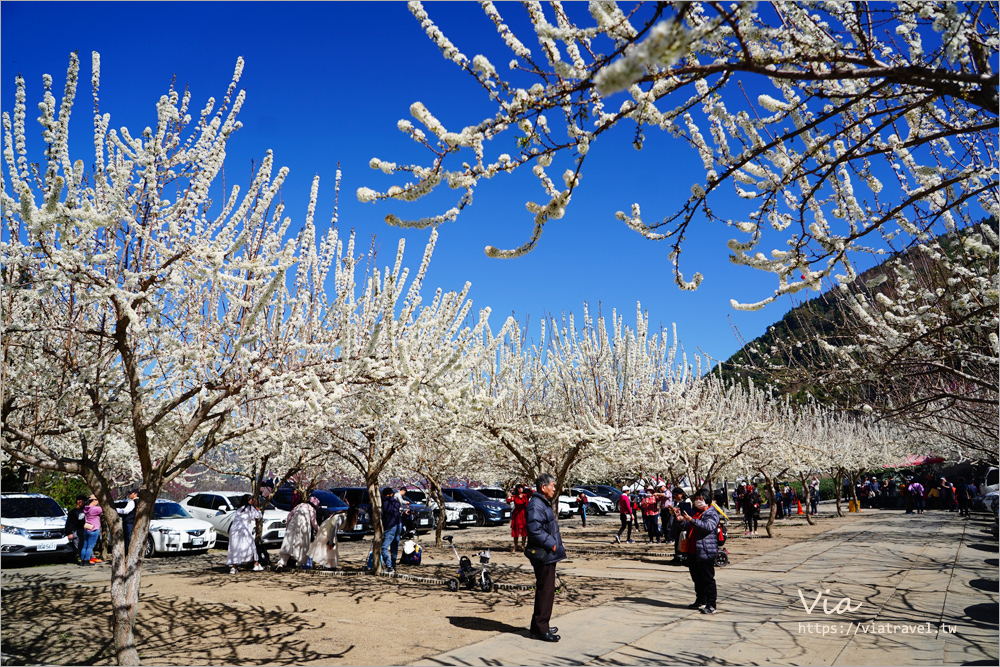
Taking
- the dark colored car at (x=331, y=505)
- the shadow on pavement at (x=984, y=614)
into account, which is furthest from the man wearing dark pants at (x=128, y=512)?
the shadow on pavement at (x=984, y=614)

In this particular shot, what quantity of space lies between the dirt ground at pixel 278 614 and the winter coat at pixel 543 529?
988mm

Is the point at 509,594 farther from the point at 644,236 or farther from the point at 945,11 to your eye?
the point at 945,11

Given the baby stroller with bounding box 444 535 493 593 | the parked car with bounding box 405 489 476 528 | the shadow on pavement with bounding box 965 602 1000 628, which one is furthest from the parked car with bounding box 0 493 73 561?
the shadow on pavement with bounding box 965 602 1000 628

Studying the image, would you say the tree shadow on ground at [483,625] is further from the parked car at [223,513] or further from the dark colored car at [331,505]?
the dark colored car at [331,505]

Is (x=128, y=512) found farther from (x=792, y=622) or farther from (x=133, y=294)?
(x=792, y=622)

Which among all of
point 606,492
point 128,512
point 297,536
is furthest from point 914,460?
point 128,512

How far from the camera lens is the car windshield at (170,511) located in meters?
16.7

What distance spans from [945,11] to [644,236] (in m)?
1.57

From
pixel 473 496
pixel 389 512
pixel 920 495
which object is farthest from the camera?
pixel 920 495

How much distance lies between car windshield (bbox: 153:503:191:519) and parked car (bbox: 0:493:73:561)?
215cm

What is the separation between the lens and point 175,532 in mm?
15922

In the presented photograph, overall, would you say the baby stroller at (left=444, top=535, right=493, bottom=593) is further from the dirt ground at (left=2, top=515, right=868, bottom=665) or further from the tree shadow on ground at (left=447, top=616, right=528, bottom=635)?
the tree shadow on ground at (left=447, top=616, right=528, bottom=635)

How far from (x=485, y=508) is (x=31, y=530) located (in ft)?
55.7

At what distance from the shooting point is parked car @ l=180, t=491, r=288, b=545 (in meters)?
17.5
